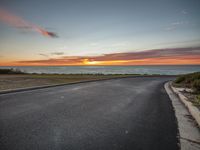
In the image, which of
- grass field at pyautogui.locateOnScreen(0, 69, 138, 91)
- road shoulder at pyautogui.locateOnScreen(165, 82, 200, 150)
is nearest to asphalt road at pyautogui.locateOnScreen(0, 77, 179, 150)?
road shoulder at pyautogui.locateOnScreen(165, 82, 200, 150)

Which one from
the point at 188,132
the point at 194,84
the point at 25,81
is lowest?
the point at 188,132

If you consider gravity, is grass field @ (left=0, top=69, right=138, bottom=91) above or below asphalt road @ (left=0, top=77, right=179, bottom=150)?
above

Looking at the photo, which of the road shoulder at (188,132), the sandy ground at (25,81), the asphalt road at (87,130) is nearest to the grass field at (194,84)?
the road shoulder at (188,132)

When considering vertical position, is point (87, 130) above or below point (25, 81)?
below

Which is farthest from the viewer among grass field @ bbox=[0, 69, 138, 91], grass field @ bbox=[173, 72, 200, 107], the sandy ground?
grass field @ bbox=[0, 69, 138, 91]

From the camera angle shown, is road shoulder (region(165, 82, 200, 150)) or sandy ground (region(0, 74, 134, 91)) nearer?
road shoulder (region(165, 82, 200, 150))

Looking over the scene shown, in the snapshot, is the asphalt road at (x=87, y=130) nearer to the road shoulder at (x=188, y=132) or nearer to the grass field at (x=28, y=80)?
the road shoulder at (x=188, y=132)

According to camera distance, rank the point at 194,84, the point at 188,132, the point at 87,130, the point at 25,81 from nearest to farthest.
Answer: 1. the point at 188,132
2. the point at 87,130
3. the point at 194,84
4. the point at 25,81

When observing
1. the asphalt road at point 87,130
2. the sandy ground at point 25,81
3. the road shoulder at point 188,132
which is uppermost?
the sandy ground at point 25,81

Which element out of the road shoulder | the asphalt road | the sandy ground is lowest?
the road shoulder

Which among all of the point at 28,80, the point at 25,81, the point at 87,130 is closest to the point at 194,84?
the point at 87,130

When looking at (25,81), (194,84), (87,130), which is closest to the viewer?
(87,130)

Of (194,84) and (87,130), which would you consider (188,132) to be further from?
(194,84)

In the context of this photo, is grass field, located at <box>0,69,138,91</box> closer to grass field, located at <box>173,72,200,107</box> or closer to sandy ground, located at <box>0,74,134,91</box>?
sandy ground, located at <box>0,74,134,91</box>
